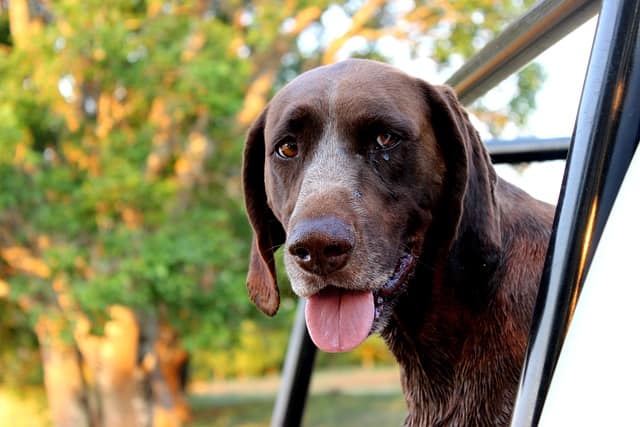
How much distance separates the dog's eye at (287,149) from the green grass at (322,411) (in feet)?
70.0

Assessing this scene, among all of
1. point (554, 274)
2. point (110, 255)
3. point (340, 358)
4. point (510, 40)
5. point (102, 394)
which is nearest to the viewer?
point (554, 274)

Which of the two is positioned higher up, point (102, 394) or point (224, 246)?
point (224, 246)

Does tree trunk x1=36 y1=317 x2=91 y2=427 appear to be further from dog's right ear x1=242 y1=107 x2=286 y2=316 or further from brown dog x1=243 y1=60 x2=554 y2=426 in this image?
brown dog x1=243 y1=60 x2=554 y2=426

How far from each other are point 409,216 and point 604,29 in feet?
3.15

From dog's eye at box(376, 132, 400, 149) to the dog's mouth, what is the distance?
0.92 ft

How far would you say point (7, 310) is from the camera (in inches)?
734

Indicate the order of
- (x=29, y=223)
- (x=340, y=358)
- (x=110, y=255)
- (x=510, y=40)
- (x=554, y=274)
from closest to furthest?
1. (x=554, y=274)
2. (x=510, y=40)
3. (x=110, y=255)
4. (x=29, y=223)
5. (x=340, y=358)

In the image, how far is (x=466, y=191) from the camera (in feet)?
7.08

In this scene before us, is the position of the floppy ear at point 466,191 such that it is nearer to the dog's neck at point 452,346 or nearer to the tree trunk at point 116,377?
the dog's neck at point 452,346

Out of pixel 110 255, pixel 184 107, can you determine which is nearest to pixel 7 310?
pixel 110 255

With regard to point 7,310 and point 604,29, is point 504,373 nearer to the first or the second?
point 604,29

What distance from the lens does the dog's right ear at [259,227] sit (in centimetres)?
252

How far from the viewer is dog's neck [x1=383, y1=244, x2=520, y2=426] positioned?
196 cm

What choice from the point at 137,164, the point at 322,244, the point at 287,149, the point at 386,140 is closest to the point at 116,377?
the point at 137,164
